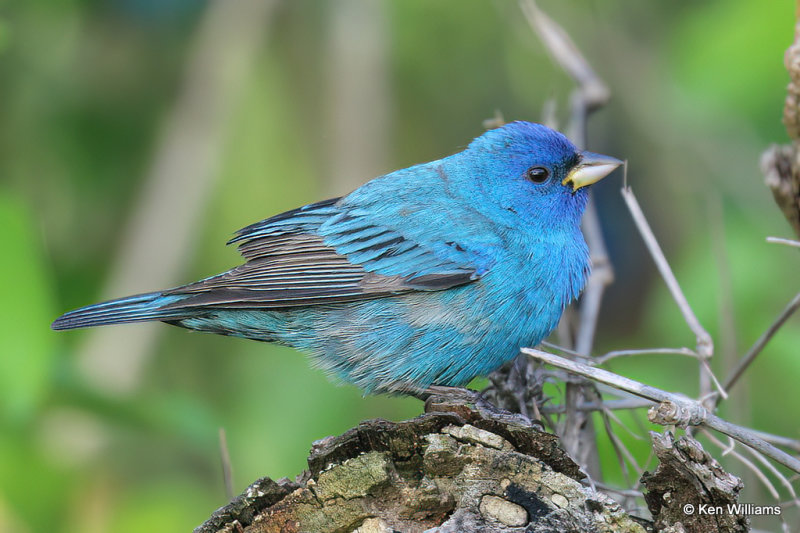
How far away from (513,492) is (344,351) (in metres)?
1.83

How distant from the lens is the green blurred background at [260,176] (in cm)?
436

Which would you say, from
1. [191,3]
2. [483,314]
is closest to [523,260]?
[483,314]

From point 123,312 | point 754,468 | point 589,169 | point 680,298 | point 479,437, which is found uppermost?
point 589,169

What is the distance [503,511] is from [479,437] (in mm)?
216

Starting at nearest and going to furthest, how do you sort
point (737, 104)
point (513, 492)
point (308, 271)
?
point (513, 492) < point (308, 271) < point (737, 104)

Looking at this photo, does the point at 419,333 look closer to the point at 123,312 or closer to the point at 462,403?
the point at 462,403

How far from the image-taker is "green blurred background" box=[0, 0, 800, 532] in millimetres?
4363

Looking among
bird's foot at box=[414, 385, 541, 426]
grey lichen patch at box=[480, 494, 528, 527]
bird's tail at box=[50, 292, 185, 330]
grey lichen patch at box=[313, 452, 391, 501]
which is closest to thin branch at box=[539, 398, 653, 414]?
bird's foot at box=[414, 385, 541, 426]

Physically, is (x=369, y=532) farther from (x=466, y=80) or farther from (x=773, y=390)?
(x=466, y=80)

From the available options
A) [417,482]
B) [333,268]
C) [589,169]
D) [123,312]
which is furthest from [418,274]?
[417,482]

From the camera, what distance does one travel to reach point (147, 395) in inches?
179

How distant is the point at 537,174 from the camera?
4555 millimetres

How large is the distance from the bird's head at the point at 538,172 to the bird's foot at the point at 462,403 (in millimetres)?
1007

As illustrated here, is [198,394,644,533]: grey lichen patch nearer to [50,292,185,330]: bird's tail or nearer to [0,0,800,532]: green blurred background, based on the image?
[0,0,800,532]: green blurred background
